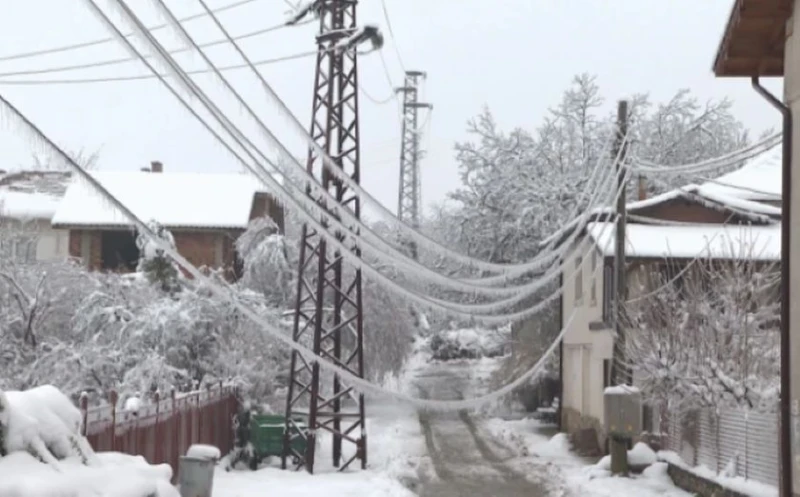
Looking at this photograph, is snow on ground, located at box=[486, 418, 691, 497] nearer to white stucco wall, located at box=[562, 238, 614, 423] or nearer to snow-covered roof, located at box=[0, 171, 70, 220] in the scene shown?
white stucco wall, located at box=[562, 238, 614, 423]

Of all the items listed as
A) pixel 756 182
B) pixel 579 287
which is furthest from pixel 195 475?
pixel 756 182

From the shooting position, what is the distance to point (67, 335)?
23922 mm

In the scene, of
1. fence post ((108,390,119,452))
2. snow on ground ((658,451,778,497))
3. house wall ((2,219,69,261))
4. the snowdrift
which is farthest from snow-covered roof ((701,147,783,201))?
house wall ((2,219,69,261))

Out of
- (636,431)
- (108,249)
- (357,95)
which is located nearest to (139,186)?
(108,249)

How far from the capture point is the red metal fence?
494 inches

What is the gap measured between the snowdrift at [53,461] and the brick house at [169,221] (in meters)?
25.3

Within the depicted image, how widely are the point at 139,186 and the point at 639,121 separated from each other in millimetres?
21686

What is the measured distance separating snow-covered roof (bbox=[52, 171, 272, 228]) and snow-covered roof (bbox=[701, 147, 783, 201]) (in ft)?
49.8

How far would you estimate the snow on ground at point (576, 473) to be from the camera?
59.0 feet

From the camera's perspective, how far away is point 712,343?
1772cm

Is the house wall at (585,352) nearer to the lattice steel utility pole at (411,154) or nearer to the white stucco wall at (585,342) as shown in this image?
the white stucco wall at (585,342)

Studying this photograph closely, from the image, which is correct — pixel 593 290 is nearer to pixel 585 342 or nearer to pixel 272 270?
pixel 585 342

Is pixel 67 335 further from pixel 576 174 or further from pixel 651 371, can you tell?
pixel 576 174

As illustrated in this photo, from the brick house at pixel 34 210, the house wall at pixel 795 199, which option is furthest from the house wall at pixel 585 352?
the brick house at pixel 34 210
